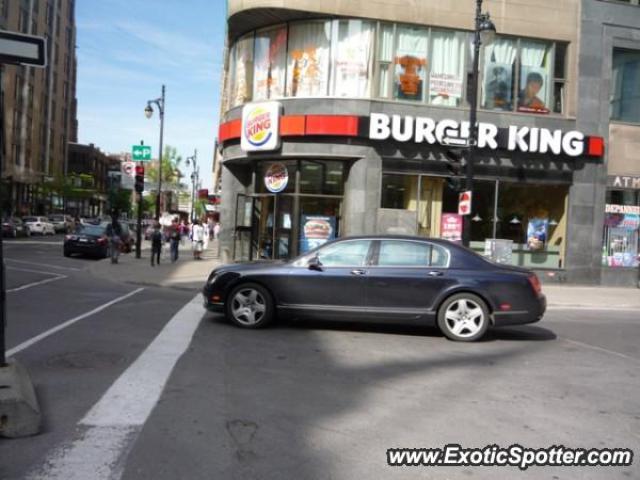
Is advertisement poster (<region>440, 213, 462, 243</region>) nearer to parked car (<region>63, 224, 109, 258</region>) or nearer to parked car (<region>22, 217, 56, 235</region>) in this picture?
parked car (<region>63, 224, 109, 258</region>)

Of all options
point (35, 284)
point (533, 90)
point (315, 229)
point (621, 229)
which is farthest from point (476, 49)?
point (35, 284)

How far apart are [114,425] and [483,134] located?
16.7 m

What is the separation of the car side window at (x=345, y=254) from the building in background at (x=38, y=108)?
54.9 m

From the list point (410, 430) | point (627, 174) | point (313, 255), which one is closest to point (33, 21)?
point (627, 174)

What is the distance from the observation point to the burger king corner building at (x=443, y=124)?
1922 cm

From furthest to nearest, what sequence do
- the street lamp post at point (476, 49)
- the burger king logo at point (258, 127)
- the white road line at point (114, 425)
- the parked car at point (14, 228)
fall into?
the parked car at point (14, 228)
the burger king logo at point (258, 127)
the street lamp post at point (476, 49)
the white road line at point (114, 425)

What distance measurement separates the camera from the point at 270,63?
20734 mm

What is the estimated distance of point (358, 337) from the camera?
8859mm

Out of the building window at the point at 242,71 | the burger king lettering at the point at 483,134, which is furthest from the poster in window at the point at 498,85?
the building window at the point at 242,71

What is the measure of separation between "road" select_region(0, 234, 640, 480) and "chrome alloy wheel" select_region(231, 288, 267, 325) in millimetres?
216

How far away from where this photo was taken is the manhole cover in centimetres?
636

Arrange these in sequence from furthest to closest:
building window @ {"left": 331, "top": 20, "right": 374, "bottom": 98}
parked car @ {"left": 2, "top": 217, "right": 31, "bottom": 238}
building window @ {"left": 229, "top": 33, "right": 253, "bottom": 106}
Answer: parked car @ {"left": 2, "top": 217, "right": 31, "bottom": 238} < building window @ {"left": 229, "top": 33, "right": 253, "bottom": 106} < building window @ {"left": 331, "top": 20, "right": 374, "bottom": 98}

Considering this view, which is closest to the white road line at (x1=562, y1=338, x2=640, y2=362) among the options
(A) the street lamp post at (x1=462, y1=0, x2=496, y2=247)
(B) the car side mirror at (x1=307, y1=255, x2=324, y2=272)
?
(B) the car side mirror at (x1=307, y1=255, x2=324, y2=272)

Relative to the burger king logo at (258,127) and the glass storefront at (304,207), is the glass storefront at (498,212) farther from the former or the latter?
the burger king logo at (258,127)
